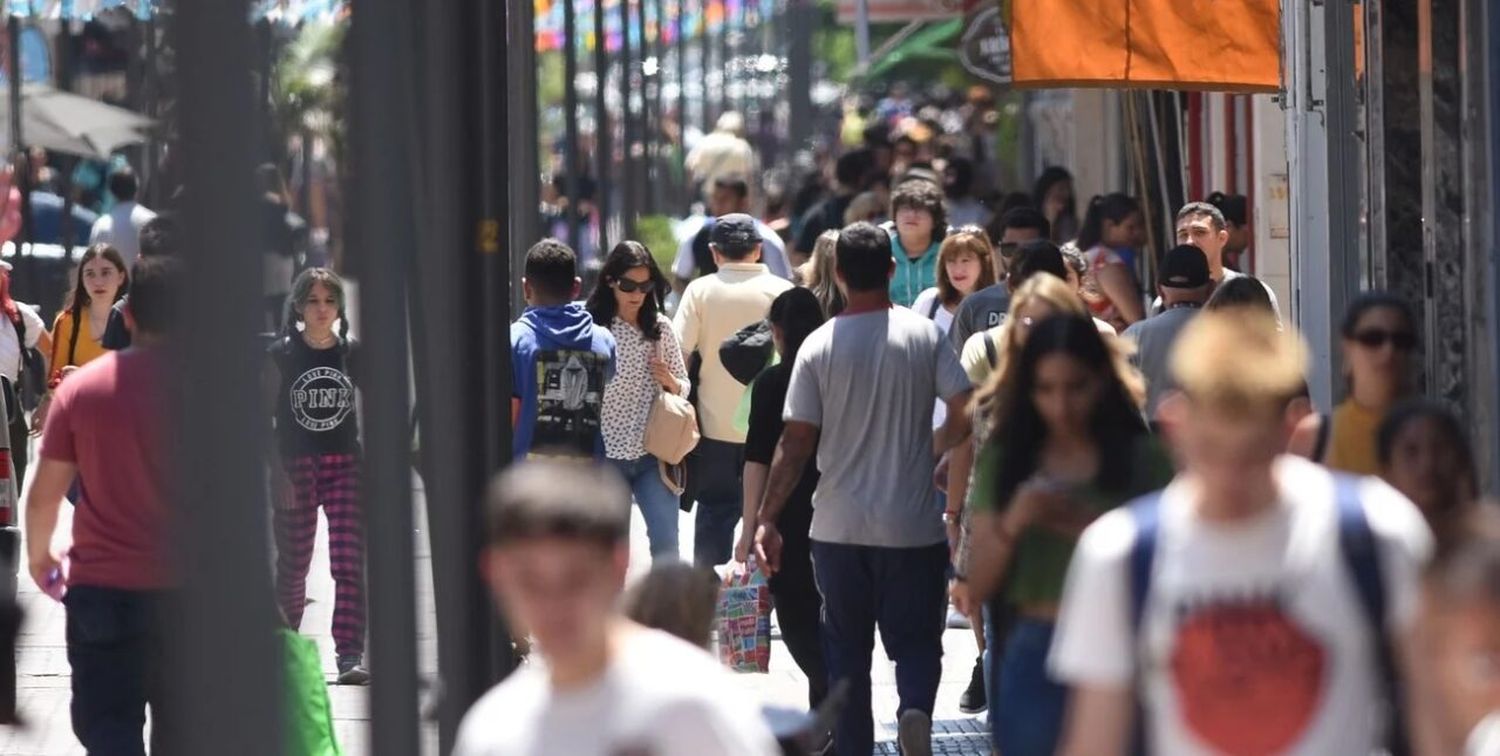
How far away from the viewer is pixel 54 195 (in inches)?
1073

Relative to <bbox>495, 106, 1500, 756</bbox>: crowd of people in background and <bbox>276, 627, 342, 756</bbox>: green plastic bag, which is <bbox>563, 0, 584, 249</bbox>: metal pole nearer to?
<bbox>495, 106, 1500, 756</bbox>: crowd of people in background

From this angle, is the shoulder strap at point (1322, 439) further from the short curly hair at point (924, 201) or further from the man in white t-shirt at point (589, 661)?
the short curly hair at point (924, 201)

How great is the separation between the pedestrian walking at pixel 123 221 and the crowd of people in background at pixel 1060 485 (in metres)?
4.98

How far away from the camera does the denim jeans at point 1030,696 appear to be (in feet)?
19.1

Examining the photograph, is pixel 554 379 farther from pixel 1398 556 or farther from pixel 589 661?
pixel 589 661

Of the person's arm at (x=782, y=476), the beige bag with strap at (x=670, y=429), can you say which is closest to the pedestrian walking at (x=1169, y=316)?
the person's arm at (x=782, y=476)

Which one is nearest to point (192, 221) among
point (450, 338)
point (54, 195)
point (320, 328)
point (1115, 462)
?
point (1115, 462)

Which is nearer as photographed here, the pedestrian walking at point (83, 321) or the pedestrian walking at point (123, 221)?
the pedestrian walking at point (83, 321)

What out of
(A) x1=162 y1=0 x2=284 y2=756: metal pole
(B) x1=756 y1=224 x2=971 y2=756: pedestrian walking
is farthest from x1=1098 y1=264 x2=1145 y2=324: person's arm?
(A) x1=162 y1=0 x2=284 y2=756: metal pole

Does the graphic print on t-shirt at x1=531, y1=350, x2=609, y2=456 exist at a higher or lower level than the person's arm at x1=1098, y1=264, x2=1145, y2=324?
lower

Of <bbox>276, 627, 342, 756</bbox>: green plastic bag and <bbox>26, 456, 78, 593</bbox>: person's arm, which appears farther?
<bbox>26, 456, 78, 593</bbox>: person's arm

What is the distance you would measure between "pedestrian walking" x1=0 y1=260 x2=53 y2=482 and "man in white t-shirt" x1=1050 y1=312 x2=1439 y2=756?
7644 mm

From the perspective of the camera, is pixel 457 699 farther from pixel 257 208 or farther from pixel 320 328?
pixel 257 208

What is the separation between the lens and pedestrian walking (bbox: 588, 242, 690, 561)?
10430 millimetres
